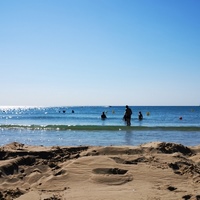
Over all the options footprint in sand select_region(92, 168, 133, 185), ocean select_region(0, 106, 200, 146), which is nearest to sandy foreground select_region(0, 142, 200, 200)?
footprint in sand select_region(92, 168, 133, 185)

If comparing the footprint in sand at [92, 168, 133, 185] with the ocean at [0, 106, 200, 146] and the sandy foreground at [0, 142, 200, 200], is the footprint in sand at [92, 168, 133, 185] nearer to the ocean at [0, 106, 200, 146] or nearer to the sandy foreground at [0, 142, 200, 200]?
the sandy foreground at [0, 142, 200, 200]

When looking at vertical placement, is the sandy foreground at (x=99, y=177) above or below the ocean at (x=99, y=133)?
above

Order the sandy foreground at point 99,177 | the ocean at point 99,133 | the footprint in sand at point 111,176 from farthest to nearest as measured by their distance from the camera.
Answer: the ocean at point 99,133, the footprint in sand at point 111,176, the sandy foreground at point 99,177

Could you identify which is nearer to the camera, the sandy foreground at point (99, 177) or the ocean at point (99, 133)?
the sandy foreground at point (99, 177)

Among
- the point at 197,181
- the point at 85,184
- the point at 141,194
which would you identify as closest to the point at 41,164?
the point at 85,184

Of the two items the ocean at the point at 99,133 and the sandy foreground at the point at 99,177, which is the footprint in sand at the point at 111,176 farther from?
the ocean at the point at 99,133

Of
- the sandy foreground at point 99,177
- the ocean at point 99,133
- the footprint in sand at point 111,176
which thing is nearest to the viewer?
the sandy foreground at point 99,177

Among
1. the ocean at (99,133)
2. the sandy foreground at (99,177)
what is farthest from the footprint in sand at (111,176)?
the ocean at (99,133)

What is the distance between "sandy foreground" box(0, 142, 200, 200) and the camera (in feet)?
13.4

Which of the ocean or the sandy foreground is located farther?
the ocean

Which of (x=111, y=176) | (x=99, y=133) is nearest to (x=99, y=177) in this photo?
(x=111, y=176)

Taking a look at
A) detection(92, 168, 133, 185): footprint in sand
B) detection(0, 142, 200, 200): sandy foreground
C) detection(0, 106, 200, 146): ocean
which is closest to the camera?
detection(0, 142, 200, 200): sandy foreground

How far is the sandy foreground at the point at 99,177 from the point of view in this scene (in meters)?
4.08

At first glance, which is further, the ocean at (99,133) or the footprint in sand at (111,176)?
the ocean at (99,133)
